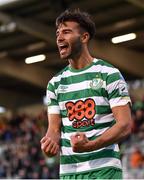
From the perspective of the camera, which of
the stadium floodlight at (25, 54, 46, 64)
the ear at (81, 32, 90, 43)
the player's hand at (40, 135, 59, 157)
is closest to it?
the player's hand at (40, 135, 59, 157)

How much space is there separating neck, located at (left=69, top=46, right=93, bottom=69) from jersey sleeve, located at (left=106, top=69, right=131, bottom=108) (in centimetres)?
24

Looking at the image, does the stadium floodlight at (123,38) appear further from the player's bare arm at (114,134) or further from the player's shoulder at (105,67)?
the player's bare arm at (114,134)

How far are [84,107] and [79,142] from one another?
390mm

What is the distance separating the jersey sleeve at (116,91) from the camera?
356 cm

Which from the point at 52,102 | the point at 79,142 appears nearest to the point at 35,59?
the point at 52,102

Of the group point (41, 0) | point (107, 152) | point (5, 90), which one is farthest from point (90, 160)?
point (5, 90)

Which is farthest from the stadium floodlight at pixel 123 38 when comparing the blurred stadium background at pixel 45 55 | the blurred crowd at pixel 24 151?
the blurred crowd at pixel 24 151

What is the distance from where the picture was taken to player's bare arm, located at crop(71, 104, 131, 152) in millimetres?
3367

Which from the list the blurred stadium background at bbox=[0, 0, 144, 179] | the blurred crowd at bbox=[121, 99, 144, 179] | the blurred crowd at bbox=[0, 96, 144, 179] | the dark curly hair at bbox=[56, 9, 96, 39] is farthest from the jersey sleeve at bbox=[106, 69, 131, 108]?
the blurred stadium background at bbox=[0, 0, 144, 179]

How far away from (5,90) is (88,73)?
26.9 m

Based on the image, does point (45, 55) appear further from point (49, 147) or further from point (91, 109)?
point (49, 147)

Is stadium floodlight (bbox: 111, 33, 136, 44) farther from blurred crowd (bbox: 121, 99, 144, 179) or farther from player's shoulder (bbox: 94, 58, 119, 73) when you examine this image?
player's shoulder (bbox: 94, 58, 119, 73)

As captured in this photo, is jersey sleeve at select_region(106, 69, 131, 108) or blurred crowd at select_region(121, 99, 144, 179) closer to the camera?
jersey sleeve at select_region(106, 69, 131, 108)

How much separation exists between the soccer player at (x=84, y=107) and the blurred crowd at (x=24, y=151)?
11.2 meters
